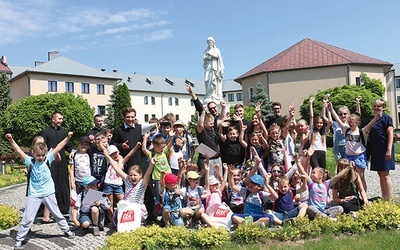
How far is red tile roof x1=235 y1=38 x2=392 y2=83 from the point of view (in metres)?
48.2

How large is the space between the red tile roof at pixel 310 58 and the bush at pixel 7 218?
146ft

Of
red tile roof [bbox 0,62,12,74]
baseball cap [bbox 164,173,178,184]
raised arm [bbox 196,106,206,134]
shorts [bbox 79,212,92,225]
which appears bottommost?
shorts [bbox 79,212,92,225]

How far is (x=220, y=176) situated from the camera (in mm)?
7262

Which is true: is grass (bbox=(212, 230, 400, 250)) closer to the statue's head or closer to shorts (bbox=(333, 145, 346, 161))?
shorts (bbox=(333, 145, 346, 161))

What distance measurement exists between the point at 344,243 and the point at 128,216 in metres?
3.20

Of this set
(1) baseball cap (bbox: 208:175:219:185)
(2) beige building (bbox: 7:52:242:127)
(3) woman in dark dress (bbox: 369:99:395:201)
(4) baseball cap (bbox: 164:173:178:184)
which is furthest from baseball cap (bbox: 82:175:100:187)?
(2) beige building (bbox: 7:52:242:127)

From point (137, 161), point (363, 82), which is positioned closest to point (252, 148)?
point (137, 161)

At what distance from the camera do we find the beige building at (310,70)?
47375 mm

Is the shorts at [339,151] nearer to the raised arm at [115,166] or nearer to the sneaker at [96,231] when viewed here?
the raised arm at [115,166]

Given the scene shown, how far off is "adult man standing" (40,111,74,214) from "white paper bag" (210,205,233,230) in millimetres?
3193

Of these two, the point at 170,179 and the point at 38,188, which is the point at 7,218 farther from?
the point at 170,179

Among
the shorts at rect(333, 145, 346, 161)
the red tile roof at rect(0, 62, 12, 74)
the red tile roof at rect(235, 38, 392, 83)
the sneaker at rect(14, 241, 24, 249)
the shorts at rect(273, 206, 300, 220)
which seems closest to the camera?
the sneaker at rect(14, 241, 24, 249)

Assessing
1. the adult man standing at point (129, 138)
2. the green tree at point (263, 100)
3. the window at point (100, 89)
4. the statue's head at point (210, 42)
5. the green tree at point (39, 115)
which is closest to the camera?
the adult man standing at point (129, 138)

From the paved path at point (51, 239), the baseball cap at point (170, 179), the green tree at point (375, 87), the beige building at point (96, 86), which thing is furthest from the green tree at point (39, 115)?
the baseball cap at point (170, 179)
